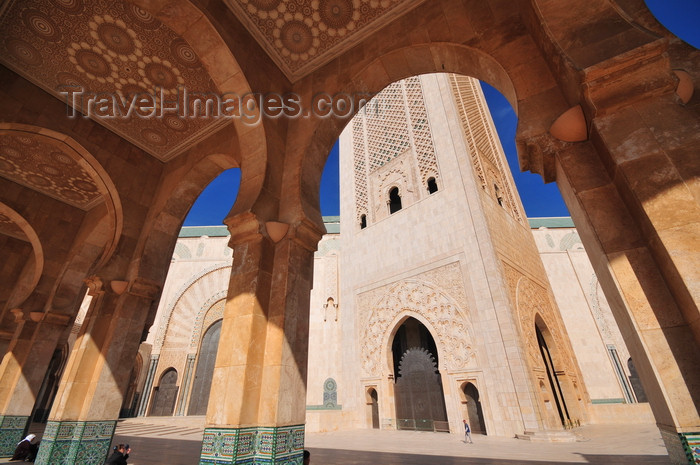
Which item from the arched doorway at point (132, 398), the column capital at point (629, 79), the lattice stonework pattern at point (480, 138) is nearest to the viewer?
the column capital at point (629, 79)

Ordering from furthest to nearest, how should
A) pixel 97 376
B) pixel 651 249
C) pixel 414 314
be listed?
1. pixel 414 314
2. pixel 97 376
3. pixel 651 249

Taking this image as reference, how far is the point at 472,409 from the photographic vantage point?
7.75m

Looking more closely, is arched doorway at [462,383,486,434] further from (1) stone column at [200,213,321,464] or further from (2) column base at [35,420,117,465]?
(2) column base at [35,420,117,465]

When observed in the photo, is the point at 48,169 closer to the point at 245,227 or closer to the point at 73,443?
the point at 73,443

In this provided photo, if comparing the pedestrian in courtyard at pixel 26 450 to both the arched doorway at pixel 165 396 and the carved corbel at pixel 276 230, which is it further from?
the arched doorway at pixel 165 396

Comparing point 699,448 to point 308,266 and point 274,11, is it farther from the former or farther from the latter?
point 274,11

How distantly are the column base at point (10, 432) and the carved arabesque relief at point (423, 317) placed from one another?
22.9 ft

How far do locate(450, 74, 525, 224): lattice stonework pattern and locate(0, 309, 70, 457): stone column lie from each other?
396 inches

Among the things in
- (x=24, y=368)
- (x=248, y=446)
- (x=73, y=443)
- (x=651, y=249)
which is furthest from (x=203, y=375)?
(x=651, y=249)

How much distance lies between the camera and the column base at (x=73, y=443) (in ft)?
11.0

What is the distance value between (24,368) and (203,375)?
851cm

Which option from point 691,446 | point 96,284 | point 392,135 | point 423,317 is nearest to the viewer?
point 691,446

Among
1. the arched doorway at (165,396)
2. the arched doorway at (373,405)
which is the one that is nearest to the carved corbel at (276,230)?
the arched doorway at (373,405)

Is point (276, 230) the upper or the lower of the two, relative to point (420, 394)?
upper
